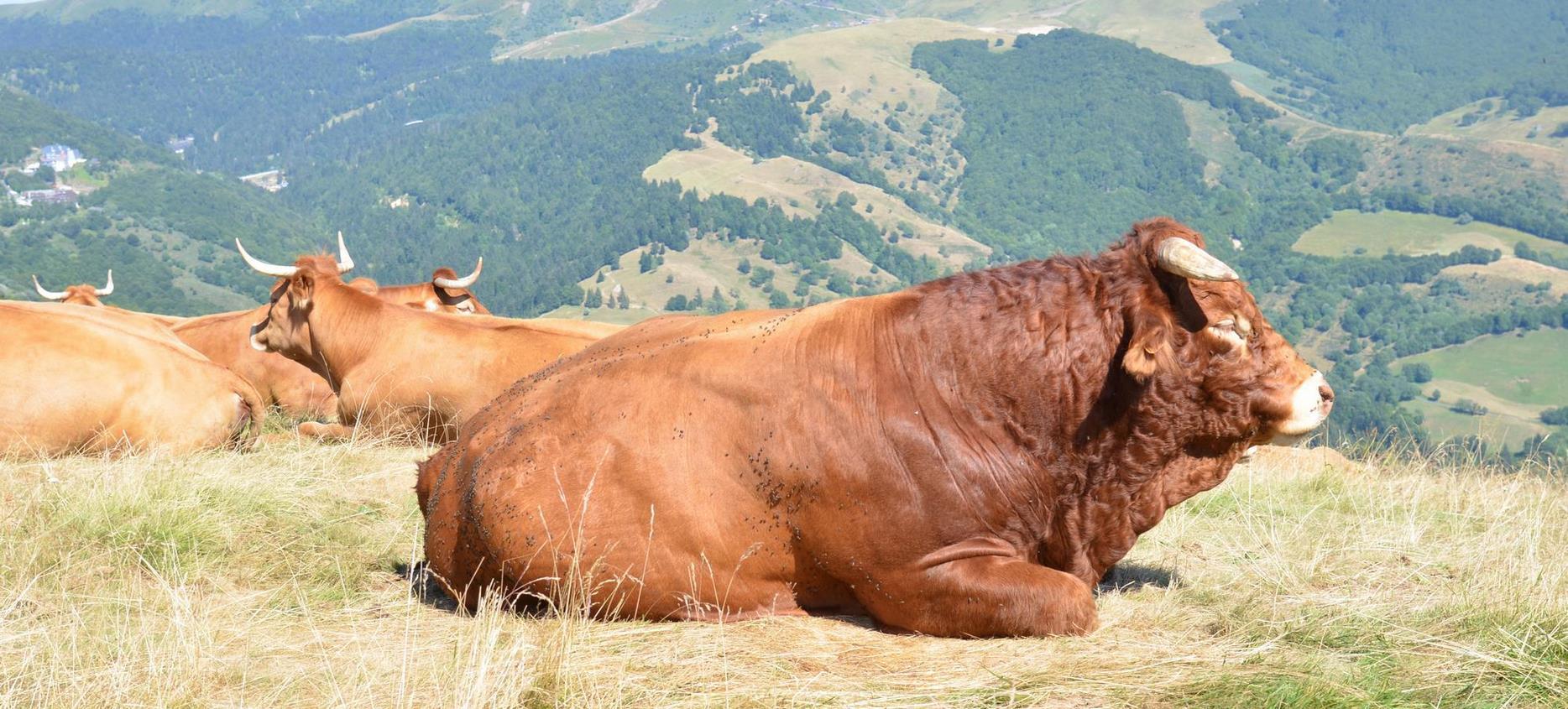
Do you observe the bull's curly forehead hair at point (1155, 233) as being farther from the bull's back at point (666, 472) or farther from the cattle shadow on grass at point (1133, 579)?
the cattle shadow on grass at point (1133, 579)

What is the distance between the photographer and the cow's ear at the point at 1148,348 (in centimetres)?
594

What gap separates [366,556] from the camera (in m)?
7.42

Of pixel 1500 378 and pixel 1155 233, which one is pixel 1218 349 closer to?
pixel 1155 233

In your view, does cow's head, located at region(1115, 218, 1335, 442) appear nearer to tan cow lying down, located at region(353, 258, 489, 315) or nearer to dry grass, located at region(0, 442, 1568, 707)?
dry grass, located at region(0, 442, 1568, 707)

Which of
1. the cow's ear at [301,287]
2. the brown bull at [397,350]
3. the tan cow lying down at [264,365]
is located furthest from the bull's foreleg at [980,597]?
the tan cow lying down at [264,365]

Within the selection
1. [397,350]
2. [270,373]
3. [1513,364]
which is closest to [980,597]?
[397,350]

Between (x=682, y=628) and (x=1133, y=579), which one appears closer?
(x=682, y=628)

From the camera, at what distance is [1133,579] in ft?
23.1

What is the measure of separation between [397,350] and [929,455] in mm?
8139

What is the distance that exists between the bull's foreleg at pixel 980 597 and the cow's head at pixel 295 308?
947 centimetres

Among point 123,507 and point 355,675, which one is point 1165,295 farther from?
point 123,507

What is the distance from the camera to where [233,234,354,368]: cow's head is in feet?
45.4

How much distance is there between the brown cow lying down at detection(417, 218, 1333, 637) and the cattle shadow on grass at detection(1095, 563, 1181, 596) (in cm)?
47

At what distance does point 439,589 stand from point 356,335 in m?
6.97
